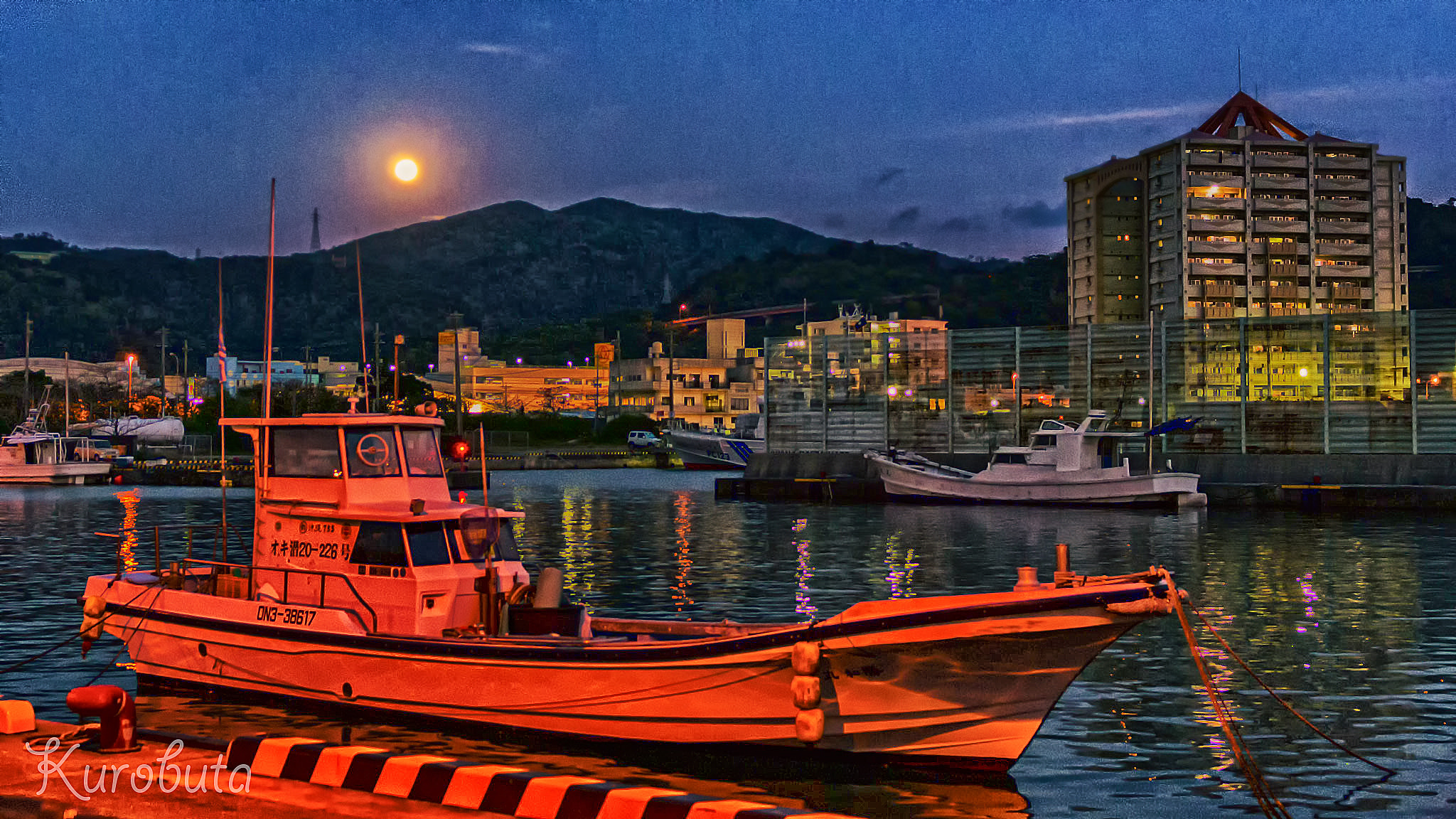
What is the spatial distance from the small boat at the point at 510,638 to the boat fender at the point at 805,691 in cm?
2

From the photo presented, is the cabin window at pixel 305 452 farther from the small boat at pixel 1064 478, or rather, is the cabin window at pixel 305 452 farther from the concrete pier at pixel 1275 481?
the concrete pier at pixel 1275 481

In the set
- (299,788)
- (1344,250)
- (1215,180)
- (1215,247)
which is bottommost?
(299,788)

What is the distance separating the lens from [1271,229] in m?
141

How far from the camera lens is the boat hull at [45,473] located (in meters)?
94.6

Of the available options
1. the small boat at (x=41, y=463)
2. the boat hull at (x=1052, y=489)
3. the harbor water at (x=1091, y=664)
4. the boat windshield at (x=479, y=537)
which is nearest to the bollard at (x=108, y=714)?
the harbor water at (x=1091, y=664)

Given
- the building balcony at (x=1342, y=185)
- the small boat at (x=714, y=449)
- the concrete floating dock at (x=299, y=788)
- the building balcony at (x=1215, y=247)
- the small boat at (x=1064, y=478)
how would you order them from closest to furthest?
the concrete floating dock at (x=299, y=788)
the small boat at (x=1064, y=478)
the small boat at (x=714, y=449)
the building balcony at (x=1215, y=247)
the building balcony at (x=1342, y=185)

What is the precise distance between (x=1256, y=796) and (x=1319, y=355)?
63530 mm

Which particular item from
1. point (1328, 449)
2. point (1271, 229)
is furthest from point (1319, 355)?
point (1271, 229)

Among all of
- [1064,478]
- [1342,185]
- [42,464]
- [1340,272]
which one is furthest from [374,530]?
[1342,185]

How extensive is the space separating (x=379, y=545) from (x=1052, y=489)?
5006 cm

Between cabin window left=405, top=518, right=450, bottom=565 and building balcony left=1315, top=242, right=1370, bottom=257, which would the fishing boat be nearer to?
cabin window left=405, top=518, right=450, bottom=565

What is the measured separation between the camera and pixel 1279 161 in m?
141

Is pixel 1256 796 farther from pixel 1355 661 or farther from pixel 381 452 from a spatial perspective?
pixel 381 452

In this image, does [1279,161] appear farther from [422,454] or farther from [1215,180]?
[422,454]
